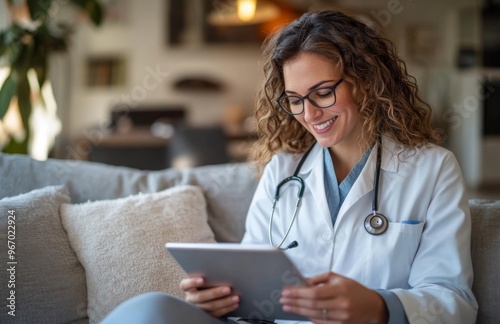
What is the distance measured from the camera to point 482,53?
7.17m

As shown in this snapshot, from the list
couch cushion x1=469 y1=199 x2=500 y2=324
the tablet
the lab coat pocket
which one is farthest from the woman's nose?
couch cushion x1=469 y1=199 x2=500 y2=324

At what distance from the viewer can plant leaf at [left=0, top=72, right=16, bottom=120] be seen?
8.48ft

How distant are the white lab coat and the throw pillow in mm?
569

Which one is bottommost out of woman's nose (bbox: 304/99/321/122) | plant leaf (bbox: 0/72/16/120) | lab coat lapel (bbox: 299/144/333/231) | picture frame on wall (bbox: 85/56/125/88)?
lab coat lapel (bbox: 299/144/333/231)

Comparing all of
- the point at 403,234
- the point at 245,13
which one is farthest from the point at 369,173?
the point at 245,13

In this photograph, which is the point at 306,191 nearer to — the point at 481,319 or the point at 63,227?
the point at 481,319

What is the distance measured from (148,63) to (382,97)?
6.39 m

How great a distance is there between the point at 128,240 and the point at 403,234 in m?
0.78

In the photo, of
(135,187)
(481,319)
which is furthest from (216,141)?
(481,319)

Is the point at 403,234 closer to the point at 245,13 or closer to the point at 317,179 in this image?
the point at 317,179

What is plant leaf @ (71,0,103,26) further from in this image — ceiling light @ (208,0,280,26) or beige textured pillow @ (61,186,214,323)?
ceiling light @ (208,0,280,26)

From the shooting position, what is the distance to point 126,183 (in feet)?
7.14

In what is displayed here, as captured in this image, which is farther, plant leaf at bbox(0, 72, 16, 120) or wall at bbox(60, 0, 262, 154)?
wall at bbox(60, 0, 262, 154)

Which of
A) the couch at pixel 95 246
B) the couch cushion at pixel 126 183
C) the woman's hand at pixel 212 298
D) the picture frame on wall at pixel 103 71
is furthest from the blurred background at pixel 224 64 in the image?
the woman's hand at pixel 212 298
